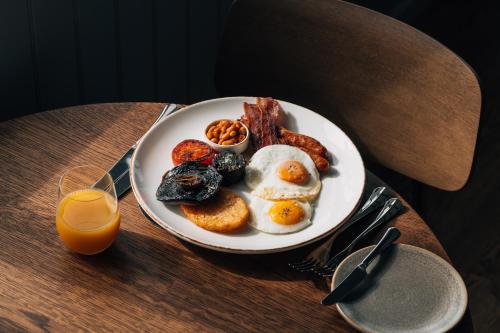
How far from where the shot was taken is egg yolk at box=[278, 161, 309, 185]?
1401mm

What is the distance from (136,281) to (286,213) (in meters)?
0.31

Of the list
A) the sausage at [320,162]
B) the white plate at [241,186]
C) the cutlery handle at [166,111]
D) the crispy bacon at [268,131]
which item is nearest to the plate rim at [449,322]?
the white plate at [241,186]

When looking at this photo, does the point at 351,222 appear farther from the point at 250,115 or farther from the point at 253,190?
the point at 250,115

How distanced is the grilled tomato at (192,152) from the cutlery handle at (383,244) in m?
0.40

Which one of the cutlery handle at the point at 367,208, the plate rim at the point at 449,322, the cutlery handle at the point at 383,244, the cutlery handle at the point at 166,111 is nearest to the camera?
the plate rim at the point at 449,322

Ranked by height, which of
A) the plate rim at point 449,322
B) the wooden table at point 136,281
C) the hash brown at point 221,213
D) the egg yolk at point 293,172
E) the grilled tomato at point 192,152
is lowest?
the wooden table at point 136,281

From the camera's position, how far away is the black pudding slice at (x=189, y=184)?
1.31 meters

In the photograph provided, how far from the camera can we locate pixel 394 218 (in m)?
1.40

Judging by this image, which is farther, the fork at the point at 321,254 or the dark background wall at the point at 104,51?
the dark background wall at the point at 104,51

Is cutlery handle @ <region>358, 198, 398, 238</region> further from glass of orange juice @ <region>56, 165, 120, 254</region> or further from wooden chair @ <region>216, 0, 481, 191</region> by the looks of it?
glass of orange juice @ <region>56, 165, 120, 254</region>

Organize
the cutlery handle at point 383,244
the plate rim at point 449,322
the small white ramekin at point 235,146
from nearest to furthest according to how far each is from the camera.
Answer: the plate rim at point 449,322
the cutlery handle at point 383,244
the small white ramekin at point 235,146

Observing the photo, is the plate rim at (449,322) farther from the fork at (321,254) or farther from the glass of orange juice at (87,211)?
the glass of orange juice at (87,211)

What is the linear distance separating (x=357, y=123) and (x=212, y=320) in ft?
2.80

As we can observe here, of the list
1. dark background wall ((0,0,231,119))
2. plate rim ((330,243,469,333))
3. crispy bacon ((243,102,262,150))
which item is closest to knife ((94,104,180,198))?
crispy bacon ((243,102,262,150))
